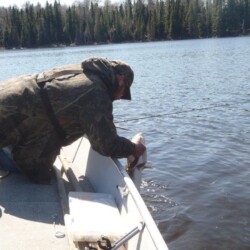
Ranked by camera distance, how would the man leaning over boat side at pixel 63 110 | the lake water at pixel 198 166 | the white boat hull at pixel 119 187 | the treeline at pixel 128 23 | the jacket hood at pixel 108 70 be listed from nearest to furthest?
the white boat hull at pixel 119 187
the man leaning over boat side at pixel 63 110
the jacket hood at pixel 108 70
the lake water at pixel 198 166
the treeline at pixel 128 23

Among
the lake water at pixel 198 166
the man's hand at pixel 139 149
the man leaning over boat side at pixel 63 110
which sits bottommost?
the lake water at pixel 198 166

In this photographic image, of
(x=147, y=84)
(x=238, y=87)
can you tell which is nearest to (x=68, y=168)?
(x=238, y=87)

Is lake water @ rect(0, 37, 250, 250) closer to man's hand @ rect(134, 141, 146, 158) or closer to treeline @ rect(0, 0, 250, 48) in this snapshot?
man's hand @ rect(134, 141, 146, 158)

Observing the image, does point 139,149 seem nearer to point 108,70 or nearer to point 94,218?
point 108,70

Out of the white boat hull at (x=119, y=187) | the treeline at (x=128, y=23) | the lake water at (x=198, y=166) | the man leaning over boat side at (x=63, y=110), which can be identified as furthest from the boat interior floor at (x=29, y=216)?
the treeline at (x=128, y=23)

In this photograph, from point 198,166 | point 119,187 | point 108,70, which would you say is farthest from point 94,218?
point 198,166

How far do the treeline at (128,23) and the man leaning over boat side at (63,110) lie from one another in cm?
9581

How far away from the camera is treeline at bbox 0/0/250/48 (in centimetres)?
9956

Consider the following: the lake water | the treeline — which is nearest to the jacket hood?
the lake water

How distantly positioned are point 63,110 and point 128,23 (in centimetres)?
10249

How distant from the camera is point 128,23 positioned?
4092 inches

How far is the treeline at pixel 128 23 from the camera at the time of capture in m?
99.6

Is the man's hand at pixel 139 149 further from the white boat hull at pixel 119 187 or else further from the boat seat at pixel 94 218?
the boat seat at pixel 94 218

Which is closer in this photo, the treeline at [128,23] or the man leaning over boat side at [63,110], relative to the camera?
the man leaning over boat side at [63,110]
